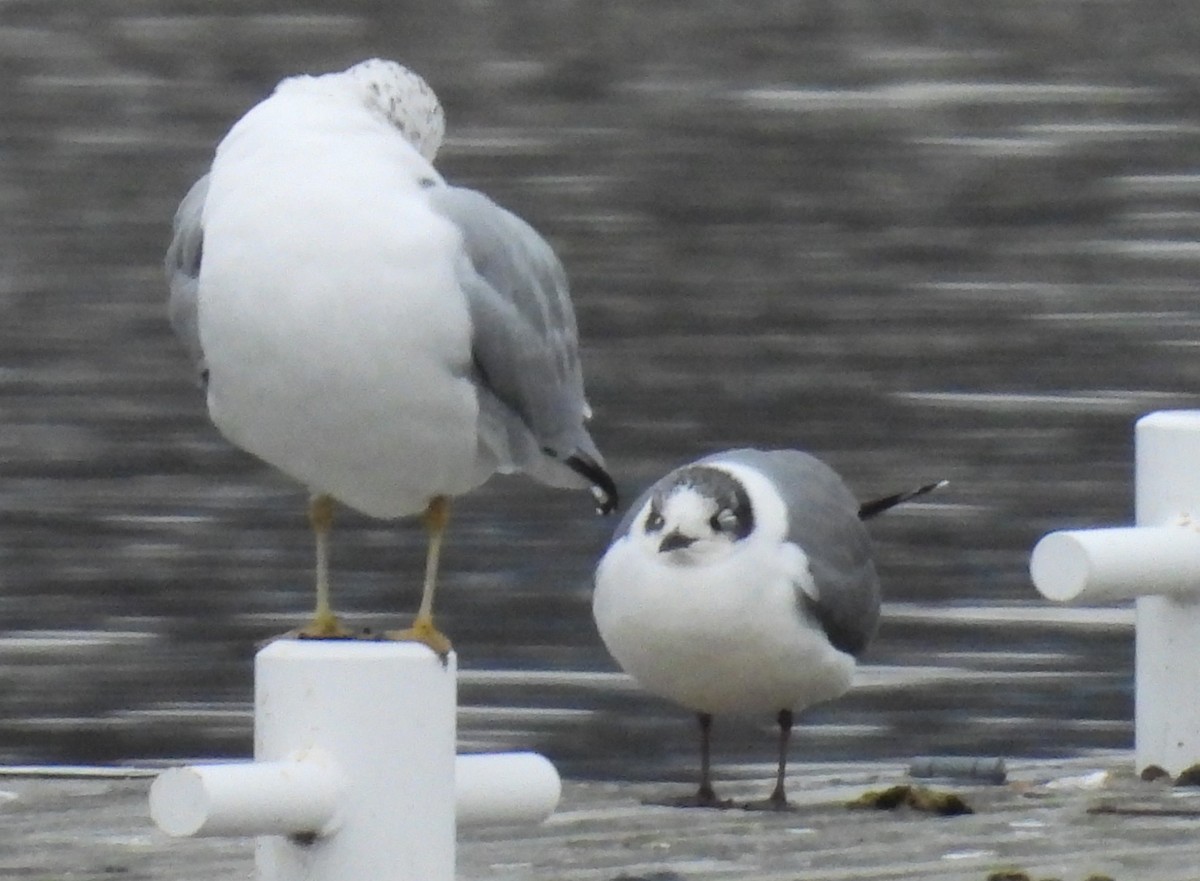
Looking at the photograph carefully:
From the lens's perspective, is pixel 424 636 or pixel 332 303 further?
pixel 424 636

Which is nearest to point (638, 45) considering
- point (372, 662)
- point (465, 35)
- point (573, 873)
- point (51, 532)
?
point (465, 35)

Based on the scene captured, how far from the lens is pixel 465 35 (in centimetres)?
554

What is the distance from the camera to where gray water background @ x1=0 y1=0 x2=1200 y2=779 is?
18.1 feet

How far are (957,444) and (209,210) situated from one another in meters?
2.23

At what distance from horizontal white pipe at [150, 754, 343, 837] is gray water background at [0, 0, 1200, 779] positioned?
99.9 inches

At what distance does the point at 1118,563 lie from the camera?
4.10 metres

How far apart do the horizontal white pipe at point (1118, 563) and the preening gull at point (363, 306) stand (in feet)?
2.34

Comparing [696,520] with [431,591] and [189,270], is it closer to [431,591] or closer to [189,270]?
[431,591]

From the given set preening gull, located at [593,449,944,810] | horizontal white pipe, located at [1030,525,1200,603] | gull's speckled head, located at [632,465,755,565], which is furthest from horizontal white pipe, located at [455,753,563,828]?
gull's speckled head, located at [632,465,755,565]

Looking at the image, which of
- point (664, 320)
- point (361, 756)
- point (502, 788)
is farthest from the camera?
point (664, 320)

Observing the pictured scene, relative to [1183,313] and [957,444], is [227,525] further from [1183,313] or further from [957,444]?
[1183,313]

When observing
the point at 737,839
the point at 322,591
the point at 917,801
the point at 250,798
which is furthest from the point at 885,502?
the point at 250,798

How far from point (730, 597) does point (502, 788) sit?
5.05ft

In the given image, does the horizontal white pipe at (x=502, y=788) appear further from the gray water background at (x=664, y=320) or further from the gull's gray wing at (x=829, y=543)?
the gray water background at (x=664, y=320)
